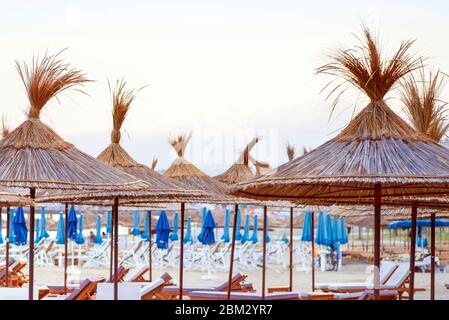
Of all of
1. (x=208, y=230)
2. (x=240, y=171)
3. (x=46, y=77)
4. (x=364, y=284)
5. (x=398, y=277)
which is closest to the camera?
(x=46, y=77)

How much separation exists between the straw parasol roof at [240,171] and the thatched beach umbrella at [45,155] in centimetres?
459

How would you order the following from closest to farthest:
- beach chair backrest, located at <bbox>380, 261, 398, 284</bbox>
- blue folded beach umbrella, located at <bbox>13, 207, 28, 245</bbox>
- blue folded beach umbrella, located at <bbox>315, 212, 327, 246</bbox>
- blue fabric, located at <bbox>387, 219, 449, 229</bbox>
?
beach chair backrest, located at <bbox>380, 261, 398, 284</bbox> → blue folded beach umbrella, located at <bbox>13, 207, 28, 245</bbox> → blue folded beach umbrella, located at <bbox>315, 212, 327, 246</bbox> → blue fabric, located at <bbox>387, 219, 449, 229</bbox>

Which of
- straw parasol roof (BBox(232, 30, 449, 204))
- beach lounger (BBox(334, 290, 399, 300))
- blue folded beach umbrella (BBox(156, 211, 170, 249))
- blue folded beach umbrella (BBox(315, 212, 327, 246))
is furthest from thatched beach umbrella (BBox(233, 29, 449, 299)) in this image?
blue folded beach umbrella (BBox(315, 212, 327, 246))

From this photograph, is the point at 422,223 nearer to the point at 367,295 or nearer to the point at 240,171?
the point at 240,171

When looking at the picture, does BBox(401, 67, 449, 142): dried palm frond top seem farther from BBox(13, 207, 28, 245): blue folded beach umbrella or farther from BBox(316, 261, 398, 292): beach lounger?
BBox(13, 207, 28, 245): blue folded beach umbrella

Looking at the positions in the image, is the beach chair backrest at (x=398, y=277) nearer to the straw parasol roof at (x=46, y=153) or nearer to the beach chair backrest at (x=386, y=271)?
the beach chair backrest at (x=386, y=271)

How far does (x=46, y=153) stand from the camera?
21.8 feet

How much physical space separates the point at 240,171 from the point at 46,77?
16.5 feet

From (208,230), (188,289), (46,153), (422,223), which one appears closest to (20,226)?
(208,230)

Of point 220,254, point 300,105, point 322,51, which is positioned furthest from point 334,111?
point 220,254

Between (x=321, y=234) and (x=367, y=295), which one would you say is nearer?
(x=367, y=295)

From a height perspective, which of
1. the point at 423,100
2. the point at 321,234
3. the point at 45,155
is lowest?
the point at 321,234

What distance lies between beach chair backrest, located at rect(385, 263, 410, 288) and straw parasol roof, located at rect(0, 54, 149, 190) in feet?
19.1

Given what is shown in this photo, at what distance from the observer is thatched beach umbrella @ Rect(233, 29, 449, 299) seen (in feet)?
16.4
